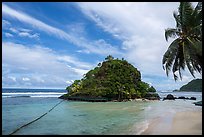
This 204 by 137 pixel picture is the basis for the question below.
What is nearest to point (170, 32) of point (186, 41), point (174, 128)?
point (186, 41)

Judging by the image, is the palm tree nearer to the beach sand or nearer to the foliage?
the beach sand

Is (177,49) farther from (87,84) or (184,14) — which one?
(87,84)

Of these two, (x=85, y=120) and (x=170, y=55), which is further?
(x=85, y=120)

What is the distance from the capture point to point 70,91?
4981 cm

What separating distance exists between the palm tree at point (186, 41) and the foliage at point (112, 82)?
28.6m

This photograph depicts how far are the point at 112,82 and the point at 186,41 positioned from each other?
30.1 m

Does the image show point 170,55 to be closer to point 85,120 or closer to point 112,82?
point 85,120

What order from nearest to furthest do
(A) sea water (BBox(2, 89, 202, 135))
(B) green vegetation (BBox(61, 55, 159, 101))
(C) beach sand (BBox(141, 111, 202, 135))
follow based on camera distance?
(C) beach sand (BBox(141, 111, 202, 135)), (A) sea water (BBox(2, 89, 202, 135)), (B) green vegetation (BBox(61, 55, 159, 101))

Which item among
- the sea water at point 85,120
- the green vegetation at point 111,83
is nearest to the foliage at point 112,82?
the green vegetation at point 111,83

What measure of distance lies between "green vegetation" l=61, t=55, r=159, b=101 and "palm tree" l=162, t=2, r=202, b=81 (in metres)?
28.6

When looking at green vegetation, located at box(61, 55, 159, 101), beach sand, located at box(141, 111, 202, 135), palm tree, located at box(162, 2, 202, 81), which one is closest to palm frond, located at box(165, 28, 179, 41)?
palm tree, located at box(162, 2, 202, 81)

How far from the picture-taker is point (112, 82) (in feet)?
147

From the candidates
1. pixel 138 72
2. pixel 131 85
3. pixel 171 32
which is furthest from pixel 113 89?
pixel 171 32

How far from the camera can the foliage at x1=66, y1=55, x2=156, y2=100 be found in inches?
1756
